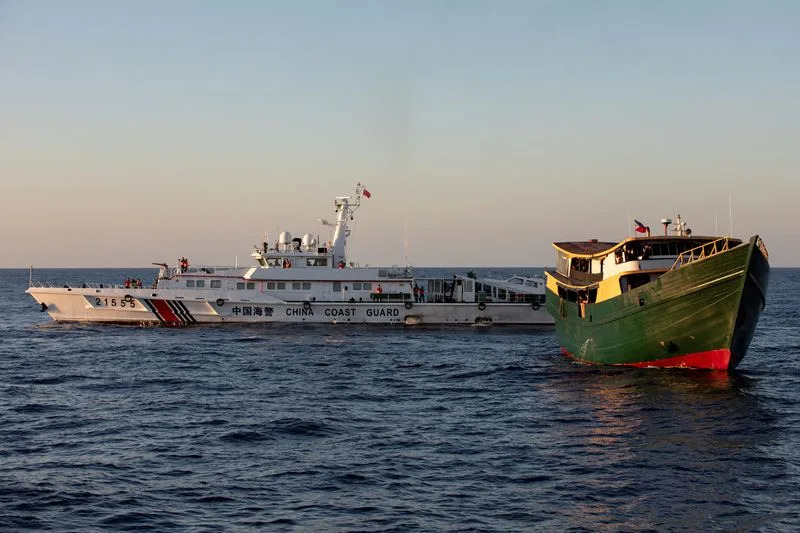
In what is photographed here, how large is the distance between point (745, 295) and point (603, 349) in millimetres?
9125

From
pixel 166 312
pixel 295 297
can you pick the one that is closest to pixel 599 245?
pixel 295 297

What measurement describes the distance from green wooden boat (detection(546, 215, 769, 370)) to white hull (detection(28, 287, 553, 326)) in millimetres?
20376

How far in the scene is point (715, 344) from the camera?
123ft

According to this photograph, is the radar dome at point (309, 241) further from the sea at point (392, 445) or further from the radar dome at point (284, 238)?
the sea at point (392, 445)

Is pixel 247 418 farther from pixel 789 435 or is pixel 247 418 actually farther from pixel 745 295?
pixel 745 295

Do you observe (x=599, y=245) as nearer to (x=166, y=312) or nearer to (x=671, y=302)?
(x=671, y=302)

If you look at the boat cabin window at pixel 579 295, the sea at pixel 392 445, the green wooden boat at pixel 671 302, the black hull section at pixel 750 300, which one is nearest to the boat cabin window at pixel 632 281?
the green wooden boat at pixel 671 302

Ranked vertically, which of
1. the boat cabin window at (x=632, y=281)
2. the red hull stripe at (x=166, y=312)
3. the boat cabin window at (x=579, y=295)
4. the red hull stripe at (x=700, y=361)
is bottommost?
the red hull stripe at (x=700, y=361)

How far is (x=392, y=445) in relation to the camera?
25.6 meters

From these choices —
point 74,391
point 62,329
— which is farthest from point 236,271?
point 74,391

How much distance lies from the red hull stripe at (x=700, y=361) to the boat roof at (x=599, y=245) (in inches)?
221

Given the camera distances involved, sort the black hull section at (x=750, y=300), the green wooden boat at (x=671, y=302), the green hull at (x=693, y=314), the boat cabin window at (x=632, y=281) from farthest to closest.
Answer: the boat cabin window at (x=632, y=281), the green wooden boat at (x=671, y=302), the green hull at (x=693, y=314), the black hull section at (x=750, y=300)

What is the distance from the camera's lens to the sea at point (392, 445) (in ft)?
62.7

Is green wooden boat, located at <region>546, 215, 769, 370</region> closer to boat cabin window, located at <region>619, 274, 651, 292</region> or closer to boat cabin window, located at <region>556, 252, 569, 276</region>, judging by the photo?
boat cabin window, located at <region>619, 274, 651, 292</region>
